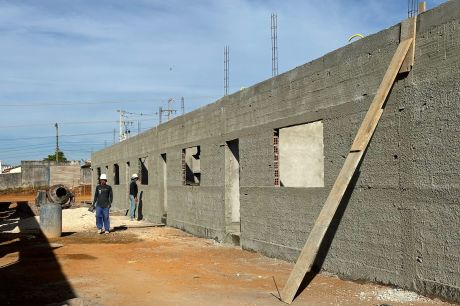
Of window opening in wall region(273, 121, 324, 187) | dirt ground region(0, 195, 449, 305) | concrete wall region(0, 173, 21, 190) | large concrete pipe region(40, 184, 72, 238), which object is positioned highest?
window opening in wall region(273, 121, 324, 187)

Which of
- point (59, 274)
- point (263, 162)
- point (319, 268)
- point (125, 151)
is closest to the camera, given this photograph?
point (319, 268)

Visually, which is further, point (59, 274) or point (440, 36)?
point (59, 274)

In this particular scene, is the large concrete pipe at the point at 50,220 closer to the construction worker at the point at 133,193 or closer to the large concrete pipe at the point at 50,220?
the large concrete pipe at the point at 50,220

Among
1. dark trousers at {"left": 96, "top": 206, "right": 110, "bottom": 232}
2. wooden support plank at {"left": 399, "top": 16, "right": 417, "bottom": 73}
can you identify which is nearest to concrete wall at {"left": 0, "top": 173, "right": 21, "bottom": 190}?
dark trousers at {"left": 96, "top": 206, "right": 110, "bottom": 232}

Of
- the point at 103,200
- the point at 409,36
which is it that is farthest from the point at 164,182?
the point at 409,36

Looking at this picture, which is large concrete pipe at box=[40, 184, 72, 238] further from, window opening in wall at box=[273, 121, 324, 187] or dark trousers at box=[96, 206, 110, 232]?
window opening in wall at box=[273, 121, 324, 187]

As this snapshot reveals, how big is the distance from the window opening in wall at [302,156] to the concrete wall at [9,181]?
50.1 meters

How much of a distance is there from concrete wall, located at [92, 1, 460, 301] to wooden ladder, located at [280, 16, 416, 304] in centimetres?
13

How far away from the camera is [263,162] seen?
10.3m

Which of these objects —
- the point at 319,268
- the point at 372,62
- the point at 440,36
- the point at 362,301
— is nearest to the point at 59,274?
the point at 319,268

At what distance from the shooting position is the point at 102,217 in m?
15.8

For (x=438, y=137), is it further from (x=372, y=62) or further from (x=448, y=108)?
(x=372, y=62)

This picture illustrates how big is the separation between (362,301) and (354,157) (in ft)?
6.19

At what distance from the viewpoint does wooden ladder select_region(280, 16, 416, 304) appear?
6.41m
